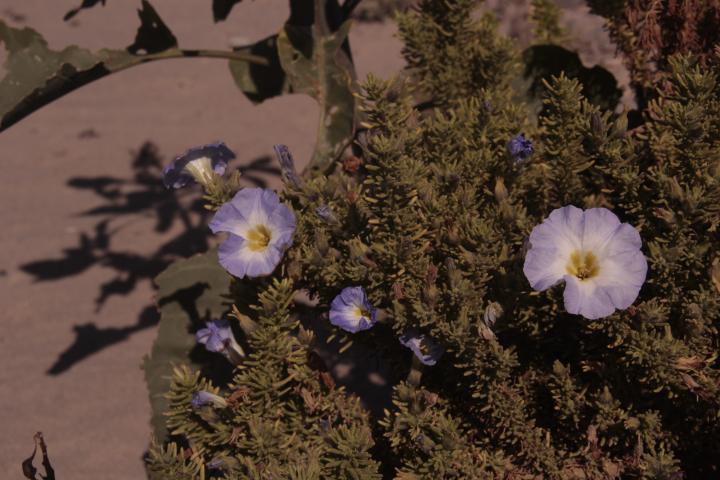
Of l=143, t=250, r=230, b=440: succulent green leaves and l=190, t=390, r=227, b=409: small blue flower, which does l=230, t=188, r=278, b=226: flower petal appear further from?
l=143, t=250, r=230, b=440: succulent green leaves

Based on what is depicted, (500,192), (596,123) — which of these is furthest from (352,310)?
(596,123)

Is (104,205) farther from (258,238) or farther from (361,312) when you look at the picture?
(361,312)

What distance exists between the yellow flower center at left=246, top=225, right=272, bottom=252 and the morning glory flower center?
0.63ft

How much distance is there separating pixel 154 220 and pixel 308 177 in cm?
171

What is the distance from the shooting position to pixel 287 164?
1.67 meters

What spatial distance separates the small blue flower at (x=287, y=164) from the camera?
5.42 feet

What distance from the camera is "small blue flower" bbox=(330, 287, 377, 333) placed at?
1.50 meters

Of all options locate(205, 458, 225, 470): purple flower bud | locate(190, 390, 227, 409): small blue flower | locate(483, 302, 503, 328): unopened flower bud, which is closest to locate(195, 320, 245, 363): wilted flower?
locate(190, 390, 227, 409): small blue flower

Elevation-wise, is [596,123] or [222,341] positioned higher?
[596,123]

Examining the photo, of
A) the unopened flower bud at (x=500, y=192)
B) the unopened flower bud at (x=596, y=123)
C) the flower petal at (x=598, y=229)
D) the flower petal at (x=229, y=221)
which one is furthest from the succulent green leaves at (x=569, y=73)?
the flower petal at (x=229, y=221)

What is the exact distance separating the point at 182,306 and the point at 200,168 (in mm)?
544

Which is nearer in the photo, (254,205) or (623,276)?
(623,276)

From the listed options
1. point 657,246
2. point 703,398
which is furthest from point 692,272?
point 703,398

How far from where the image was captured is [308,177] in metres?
1.95
